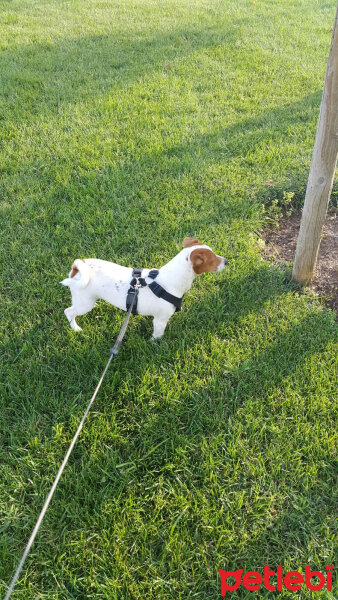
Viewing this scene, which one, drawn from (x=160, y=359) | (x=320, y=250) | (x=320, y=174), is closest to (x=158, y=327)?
(x=160, y=359)

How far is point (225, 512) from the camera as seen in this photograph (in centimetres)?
193

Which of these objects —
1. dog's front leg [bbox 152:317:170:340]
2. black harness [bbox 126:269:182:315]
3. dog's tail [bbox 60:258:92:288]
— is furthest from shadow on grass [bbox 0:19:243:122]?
dog's front leg [bbox 152:317:170:340]

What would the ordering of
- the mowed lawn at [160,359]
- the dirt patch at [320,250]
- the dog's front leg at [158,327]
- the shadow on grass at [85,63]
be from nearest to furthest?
1. the mowed lawn at [160,359]
2. the dog's front leg at [158,327]
3. the dirt patch at [320,250]
4. the shadow on grass at [85,63]

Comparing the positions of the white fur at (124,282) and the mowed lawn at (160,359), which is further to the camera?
the white fur at (124,282)

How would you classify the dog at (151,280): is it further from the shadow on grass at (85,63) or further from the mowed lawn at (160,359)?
the shadow on grass at (85,63)

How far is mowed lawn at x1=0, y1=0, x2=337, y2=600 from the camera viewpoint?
1.83 meters

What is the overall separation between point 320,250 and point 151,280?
1768mm

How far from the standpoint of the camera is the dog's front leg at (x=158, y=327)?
252 cm

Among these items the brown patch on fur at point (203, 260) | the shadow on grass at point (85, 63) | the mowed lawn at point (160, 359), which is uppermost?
the shadow on grass at point (85, 63)

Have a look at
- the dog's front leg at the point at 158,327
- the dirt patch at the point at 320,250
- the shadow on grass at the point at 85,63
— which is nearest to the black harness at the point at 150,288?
the dog's front leg at the point at 158,327

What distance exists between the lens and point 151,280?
2.38 metres

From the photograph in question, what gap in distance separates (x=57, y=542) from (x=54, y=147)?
386 centimetres

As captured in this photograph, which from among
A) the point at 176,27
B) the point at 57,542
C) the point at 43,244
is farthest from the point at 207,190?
the point at 176,27

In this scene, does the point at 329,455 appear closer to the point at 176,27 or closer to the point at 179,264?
the point at 179,264
